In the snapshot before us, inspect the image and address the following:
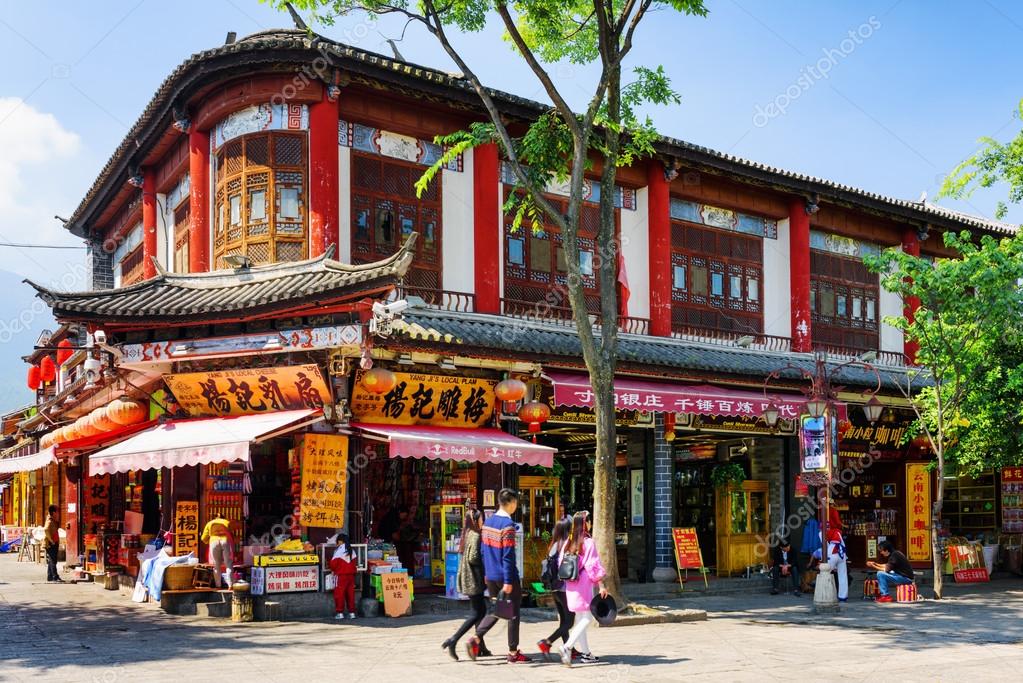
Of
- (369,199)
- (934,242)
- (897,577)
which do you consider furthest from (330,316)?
(934,242)

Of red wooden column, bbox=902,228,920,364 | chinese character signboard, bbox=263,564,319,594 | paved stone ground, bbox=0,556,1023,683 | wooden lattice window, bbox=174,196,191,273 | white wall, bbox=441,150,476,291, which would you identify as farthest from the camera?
red wooden column, bbox=902,228,920,364

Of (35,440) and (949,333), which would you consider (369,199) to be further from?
(35,440)

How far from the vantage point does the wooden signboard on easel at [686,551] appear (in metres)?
17.9

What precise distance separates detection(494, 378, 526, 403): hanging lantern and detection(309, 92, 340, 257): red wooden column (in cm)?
329

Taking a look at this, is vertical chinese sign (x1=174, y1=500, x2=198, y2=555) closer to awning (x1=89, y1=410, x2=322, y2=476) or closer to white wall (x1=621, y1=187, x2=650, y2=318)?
awning (x1=89, y1=410, x2=322, y2=476)

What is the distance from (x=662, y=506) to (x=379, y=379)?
6495 mm

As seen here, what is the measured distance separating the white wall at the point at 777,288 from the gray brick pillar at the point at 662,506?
3.97m

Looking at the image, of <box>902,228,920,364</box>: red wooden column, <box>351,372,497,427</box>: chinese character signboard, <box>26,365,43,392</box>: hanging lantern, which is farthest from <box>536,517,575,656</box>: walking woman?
<box>26,365,43,392</box>: hanging lantern

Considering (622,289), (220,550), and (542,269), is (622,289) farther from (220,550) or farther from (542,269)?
(220,550)

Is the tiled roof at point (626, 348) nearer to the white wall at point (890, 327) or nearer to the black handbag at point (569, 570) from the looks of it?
the white wall at point (890, 327)

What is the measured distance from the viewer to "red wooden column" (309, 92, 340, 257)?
15383mm

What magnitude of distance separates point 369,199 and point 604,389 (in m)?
5.05

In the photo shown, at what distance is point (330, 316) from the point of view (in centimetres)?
1413

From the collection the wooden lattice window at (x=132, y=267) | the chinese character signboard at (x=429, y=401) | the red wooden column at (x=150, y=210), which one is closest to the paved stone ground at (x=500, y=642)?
the chinese character signboard at (x=429, y=401)
